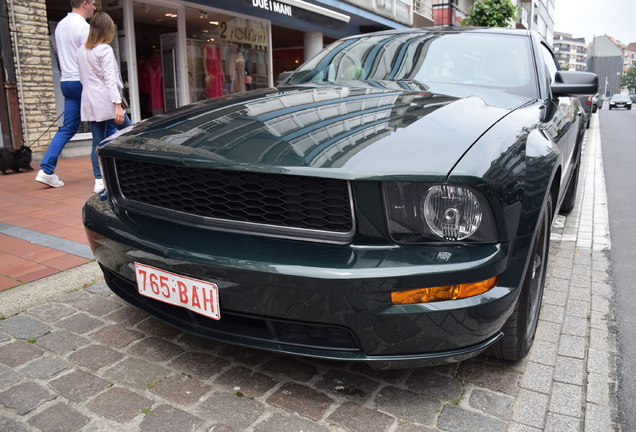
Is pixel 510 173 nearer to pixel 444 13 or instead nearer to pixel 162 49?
pixel 162 49

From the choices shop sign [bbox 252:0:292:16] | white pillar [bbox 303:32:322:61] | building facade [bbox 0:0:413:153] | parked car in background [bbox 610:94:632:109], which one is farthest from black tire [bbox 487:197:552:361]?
parked car in background [bbox 610:94:632:109]

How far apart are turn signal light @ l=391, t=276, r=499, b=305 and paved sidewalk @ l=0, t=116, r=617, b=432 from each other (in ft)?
1.58

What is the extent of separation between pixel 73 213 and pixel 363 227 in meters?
Answer: 3.58

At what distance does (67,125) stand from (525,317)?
16.8 ft

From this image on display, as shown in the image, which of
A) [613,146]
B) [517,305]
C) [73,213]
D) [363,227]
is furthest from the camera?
[613,146]

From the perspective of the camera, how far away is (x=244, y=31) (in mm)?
12367

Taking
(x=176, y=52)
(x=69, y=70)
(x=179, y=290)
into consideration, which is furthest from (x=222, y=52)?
(x=179, y=290)

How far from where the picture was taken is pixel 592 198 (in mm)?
5941

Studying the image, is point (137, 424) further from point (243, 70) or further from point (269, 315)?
point (243, 70)

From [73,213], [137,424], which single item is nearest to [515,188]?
[137,424]

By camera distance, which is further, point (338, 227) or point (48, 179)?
point (48, 179)

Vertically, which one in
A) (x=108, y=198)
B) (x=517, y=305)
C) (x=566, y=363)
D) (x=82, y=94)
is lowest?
(x=566, y=363)

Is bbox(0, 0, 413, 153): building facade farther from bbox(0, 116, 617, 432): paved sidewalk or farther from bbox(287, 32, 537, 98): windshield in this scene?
bbox(0, 116, 617, 432): paved sidewalk

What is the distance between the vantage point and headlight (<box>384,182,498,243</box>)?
5.45 ft
